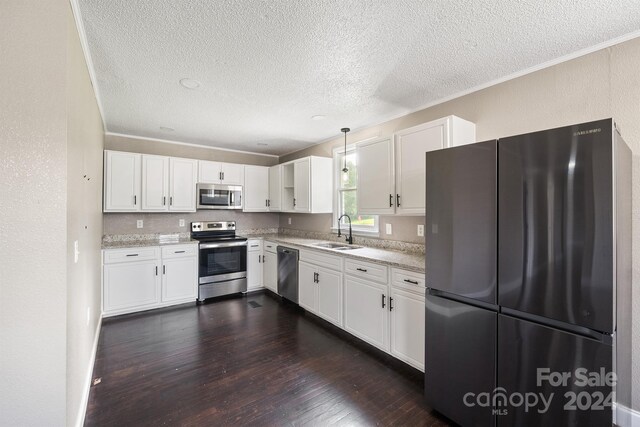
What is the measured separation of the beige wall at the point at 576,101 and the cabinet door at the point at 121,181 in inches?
161

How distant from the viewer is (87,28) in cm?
173

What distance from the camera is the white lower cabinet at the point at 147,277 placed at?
11.5 ft

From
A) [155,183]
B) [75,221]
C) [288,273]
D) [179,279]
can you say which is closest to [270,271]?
[288,273]

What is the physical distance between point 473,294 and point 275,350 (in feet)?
6.47

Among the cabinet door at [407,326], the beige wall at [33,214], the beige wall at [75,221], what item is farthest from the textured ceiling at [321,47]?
the cabinet door at [407,326]

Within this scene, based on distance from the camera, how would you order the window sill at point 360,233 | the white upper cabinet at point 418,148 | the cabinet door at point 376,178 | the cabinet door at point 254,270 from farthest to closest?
1. the cabinet door at point 254,270
2. the window sill at point 360,233
3. the cabinet door at point 376,178
4. the white upper cabinet at point 418,148

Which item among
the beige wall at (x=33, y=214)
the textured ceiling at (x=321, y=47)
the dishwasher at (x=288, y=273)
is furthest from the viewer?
the dishwasher at (x=288, y=273)

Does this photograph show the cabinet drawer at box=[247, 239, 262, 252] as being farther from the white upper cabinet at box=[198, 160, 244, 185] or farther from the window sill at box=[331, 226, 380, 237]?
the window sill at box=[331, 226, 380, 237]

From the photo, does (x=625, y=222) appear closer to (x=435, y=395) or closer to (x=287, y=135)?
(x=435, y=395)

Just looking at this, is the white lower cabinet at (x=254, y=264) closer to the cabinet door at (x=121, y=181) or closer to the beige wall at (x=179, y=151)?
the beige wall at (x=179, y=151)

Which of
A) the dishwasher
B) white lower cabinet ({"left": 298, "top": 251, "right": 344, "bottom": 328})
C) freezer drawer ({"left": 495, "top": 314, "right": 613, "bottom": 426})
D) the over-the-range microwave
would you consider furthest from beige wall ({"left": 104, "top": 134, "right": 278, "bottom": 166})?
freezer drawer ({"left": 495, "top": 314, "right": 613, "bottom": 426})

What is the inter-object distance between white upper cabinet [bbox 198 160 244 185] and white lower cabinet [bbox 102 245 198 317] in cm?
114

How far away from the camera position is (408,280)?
2371 mm

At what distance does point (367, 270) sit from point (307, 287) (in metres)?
1.16
